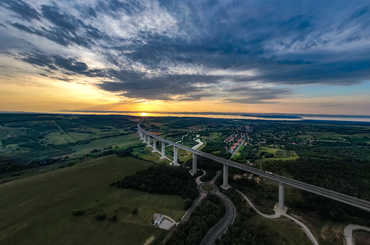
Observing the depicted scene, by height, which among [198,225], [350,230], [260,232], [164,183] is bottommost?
[260,232]

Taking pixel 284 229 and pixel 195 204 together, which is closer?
pixel 284 229

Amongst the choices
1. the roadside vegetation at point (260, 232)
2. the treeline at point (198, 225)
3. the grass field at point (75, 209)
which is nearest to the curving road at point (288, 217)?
the roadside vegetation at point (260, 232)

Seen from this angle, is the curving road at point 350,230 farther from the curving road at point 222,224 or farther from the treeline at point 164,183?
the treeline at point 164,183

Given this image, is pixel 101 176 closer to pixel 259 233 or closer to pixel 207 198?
pixel 207 198

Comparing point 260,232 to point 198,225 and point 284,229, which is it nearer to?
point 284,229

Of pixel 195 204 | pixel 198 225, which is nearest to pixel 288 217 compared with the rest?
pixel 195 204

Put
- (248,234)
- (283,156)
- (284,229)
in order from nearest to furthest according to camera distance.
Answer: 1. (248,234)
2. (284,229)
3. (283,156)

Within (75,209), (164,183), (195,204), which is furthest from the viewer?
(164,183)

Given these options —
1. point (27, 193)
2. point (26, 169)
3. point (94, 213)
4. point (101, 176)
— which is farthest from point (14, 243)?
point (26, 169)
